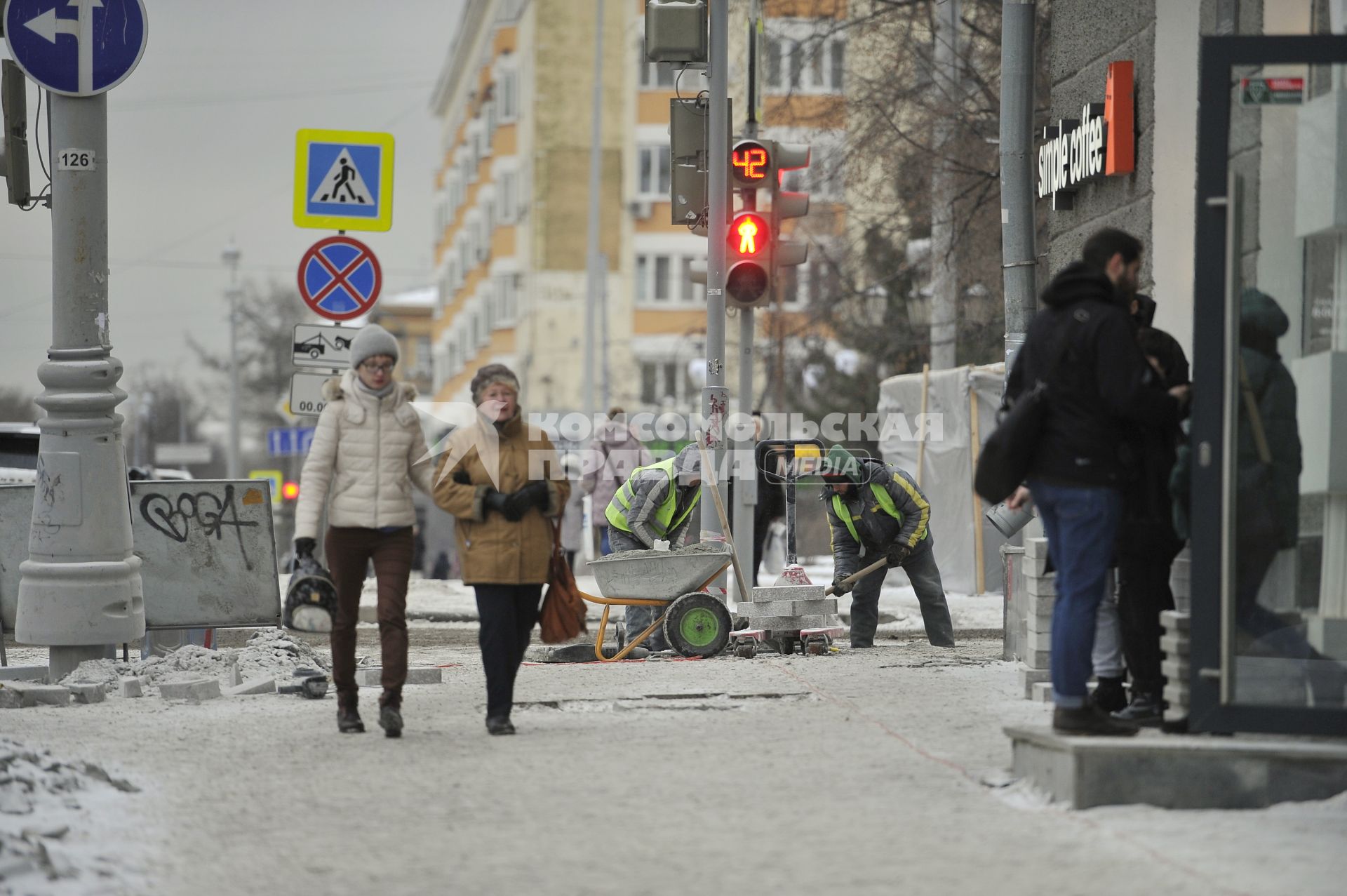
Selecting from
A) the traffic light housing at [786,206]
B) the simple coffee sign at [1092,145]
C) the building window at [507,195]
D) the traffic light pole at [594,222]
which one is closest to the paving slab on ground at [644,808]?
the simple coffee sign at [1092,145]

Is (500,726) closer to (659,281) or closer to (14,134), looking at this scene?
(14,134)

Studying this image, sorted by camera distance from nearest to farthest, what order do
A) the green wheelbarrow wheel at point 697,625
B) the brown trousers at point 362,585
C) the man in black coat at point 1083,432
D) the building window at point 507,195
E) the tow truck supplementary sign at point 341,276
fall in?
the man in black coat at point 1083,432, the brown trousers at point 362,585, the green wheelbarrow wheel at point 697,625, the tow truck supplementary sign at point 341,276, the building window at point 507,195

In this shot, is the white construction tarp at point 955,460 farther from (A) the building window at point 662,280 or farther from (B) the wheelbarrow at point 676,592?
(A) the building window at point 662,280

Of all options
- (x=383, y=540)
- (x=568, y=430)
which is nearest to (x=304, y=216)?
(x=383, y=540)

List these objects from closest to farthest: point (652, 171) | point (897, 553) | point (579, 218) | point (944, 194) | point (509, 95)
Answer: point (897, 553), point (944, 194), point (652, 171), point (579, 218), point (509, 95)

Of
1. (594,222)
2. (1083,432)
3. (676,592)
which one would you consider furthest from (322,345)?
(594,222)

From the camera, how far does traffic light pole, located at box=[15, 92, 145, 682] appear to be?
10062 mm

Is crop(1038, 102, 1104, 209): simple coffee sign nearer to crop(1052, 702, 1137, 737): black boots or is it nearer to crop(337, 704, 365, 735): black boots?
crop(1052, 702, 1137, 737): black boots

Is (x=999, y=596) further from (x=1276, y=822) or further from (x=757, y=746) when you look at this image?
(x=1276, y=822)

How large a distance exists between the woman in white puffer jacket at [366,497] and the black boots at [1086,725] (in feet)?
9.86

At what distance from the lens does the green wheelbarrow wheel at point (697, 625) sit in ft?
38.9

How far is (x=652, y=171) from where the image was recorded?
56.9m

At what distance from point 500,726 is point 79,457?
3253 mm

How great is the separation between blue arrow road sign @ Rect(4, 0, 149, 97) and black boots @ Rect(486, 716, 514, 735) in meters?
4.44
